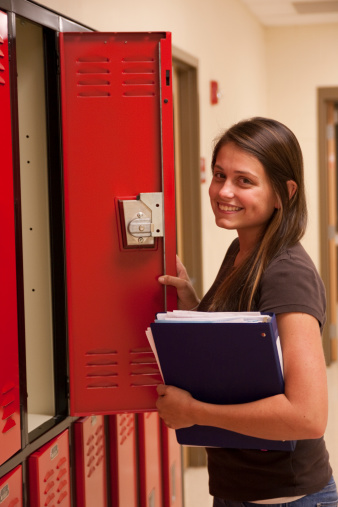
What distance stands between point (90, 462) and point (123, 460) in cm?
24

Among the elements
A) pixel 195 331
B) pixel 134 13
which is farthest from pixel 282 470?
pixel 134 13

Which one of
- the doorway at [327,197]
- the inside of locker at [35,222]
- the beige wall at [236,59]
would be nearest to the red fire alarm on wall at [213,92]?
the beige wall at [236,59]

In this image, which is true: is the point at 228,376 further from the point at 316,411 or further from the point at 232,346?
the point at 316,411

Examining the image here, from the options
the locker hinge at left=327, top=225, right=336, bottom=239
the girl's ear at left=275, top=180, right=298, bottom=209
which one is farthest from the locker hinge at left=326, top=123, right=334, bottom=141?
the girl's ear at left=275, top=180, right=298, bottom=209

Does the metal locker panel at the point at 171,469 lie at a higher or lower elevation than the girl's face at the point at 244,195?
lower

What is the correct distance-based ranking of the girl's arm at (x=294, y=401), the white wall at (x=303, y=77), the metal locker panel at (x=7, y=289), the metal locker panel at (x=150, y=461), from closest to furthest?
the girl's arm at (x=294, y=401)
the metal locker panel at (x=7, y=289)
the metal locker panel at (x=150, y=461)
the white wall at (x=303, y=77)

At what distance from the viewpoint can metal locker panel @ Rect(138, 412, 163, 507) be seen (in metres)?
2.55

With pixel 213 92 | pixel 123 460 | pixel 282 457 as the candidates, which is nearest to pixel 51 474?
pixel 123 460

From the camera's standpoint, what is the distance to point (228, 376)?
141 cm

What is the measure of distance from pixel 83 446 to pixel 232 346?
94 cm

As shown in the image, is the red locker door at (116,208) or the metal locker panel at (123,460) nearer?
the red locker door at (116,208)

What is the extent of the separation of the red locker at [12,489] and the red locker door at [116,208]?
0.22 m

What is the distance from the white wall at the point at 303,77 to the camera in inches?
224

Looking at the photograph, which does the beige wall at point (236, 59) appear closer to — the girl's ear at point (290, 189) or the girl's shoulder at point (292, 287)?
the girl's ear at point (290, 189)
